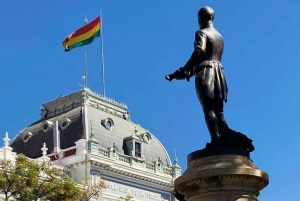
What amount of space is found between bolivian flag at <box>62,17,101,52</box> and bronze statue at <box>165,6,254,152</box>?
44.4 metres

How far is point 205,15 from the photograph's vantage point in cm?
1262

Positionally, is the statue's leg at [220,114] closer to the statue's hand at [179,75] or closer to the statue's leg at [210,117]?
the statue's leg at [210,117]

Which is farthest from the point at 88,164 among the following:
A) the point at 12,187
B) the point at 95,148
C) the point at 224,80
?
the point at 224,80

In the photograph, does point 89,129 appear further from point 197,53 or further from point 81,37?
point 197,53

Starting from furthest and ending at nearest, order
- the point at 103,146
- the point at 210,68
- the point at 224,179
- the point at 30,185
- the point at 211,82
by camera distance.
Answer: the point at 103,146 → the point at 30,185 → the point at 210,68 → the point at 211,82 → the point at 224,179

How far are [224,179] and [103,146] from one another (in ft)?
134

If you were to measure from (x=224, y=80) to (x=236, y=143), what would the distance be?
1.27 meters

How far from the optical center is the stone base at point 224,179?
1095 cm

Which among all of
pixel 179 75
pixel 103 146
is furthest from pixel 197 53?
pixel 103 146

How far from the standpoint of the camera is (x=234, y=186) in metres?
11.0

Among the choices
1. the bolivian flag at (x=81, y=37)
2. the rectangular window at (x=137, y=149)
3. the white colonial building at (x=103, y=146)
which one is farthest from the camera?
the bolivian flag at (x=81, y=37)

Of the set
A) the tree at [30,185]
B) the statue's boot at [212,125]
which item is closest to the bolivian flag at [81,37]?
the tree at [30,185]

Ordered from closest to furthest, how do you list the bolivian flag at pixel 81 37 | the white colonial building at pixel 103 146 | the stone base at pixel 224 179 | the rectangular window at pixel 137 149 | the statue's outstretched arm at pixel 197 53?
the stone base at pixel 224 179 → the statue's outstretched arm at pixel 197 53 → the white colonial building at pixel 103 146 → the rectangular window at pixel 137 149 → the bolivian flag at pixel 81 37

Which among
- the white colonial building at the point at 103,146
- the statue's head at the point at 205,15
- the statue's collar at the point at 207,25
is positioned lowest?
the statue's collar at the point at 207,25
